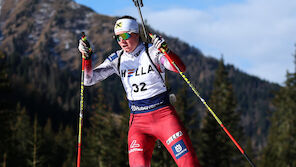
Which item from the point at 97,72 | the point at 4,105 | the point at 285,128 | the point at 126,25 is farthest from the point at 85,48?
the point at 285,128

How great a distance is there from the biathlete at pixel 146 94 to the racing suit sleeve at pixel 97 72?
0.22 ft

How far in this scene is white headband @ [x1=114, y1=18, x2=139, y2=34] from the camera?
6.88 meters

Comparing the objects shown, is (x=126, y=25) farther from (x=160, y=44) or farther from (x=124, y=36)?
(x=160, y=44)

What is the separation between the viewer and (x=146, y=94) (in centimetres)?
682

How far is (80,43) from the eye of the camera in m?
7.08

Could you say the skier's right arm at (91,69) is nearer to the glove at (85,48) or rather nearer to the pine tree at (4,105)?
the glove at (85,48)

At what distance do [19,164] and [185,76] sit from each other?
1527 inches

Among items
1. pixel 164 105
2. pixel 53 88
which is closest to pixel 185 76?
pixel 164 105

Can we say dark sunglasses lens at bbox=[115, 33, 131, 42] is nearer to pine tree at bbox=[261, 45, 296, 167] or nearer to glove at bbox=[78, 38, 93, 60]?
glove at bbox=[78, 38, 93, 60]

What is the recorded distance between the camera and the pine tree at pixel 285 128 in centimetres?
4366

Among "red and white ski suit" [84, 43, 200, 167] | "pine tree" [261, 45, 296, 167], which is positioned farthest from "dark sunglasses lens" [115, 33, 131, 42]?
"pine tree" [261, 45, 296, 167]

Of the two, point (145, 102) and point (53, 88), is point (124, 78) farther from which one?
point (53, 88)

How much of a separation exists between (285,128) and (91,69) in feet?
138

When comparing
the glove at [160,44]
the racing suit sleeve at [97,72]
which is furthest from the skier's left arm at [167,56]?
the racing suit sleeve at [97,72]
